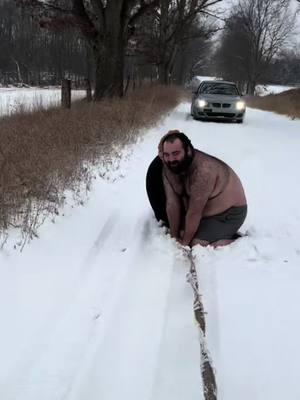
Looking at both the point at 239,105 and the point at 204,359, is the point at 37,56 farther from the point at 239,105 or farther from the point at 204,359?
the point at 204,359

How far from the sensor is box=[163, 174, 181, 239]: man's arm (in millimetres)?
4996

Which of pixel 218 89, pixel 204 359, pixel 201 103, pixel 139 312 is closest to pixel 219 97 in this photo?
pixel 201 103

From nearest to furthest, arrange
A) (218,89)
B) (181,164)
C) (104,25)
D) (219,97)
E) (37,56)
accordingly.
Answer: (181,164) < (104,25) < (219,97) < (218,89) < (37,56)

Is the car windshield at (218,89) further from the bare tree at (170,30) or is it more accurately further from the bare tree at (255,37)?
the bare tree at (255,37)

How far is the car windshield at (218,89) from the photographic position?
1862cm

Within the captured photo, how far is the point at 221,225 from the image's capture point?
16.7 feet

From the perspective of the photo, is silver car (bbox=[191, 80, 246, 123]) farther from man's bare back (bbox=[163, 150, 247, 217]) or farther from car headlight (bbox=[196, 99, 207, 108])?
man's bare back (bbox=[163, 150, 247, 217])

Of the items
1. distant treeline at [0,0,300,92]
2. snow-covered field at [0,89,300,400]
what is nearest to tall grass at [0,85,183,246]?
snow-covered field at [0,89,300,400]

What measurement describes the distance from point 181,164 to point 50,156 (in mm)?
2306

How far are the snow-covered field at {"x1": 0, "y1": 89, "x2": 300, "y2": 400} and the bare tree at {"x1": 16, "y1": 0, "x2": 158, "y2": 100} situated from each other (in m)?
10.3

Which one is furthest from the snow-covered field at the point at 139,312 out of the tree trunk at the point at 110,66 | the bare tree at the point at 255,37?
the bare tree at the point at 255,37

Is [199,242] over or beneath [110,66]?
beneath

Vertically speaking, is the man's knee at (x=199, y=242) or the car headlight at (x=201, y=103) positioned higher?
the car headlight at (x=201, y=103)

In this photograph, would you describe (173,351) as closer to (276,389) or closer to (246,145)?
(276,389)
